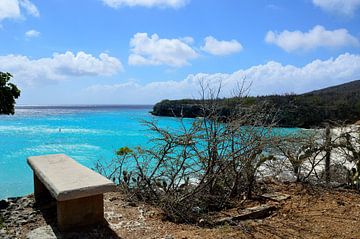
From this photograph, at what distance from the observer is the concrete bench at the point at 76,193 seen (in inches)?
124

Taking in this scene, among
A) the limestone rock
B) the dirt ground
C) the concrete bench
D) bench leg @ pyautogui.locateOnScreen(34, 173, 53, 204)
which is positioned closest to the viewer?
the concrete bench

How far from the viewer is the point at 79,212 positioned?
345 cm

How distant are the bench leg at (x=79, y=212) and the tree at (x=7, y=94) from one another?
2.24 meters

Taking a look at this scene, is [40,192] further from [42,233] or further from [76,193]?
[76,193]

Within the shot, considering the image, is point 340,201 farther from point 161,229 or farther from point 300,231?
point 161,229

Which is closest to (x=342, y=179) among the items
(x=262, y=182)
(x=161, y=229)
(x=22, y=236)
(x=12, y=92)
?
(x=262, y=182)

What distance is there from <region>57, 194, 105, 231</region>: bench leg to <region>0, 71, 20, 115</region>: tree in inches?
88.2

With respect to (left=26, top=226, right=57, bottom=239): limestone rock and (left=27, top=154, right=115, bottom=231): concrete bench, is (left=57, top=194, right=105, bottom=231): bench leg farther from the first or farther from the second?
(left=26, top=226, right=57, bottom=239): limestone rock

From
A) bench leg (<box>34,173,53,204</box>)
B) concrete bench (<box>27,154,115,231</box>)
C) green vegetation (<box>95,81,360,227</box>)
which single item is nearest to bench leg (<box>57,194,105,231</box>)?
concrete bench (<box>27,154,115,231</box>)

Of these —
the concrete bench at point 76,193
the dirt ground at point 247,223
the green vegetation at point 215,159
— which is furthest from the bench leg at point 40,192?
the green vegetation at point 215,159

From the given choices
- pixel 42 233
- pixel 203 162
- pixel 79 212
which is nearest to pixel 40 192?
pixel 42 233

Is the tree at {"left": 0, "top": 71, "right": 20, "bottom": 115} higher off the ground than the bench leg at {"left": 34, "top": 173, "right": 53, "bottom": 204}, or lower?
higher

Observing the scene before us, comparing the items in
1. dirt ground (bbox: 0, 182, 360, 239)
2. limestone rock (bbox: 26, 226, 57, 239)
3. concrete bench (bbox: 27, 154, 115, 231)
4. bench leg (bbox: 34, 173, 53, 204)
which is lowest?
dirt ground (bbox: 0, 182, 360, 239)

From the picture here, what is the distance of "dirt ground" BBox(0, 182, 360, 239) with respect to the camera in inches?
137
